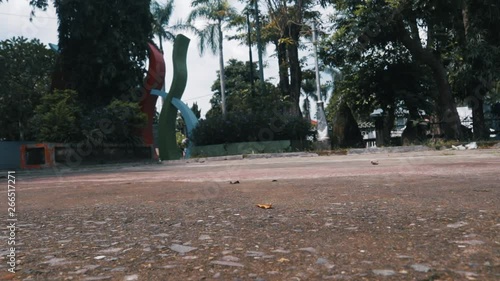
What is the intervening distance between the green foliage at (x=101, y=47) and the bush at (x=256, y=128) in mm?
5990

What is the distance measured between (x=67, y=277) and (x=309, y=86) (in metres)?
55.0

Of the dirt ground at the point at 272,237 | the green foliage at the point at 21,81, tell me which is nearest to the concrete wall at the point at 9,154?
the green foliage at the point at 21,81

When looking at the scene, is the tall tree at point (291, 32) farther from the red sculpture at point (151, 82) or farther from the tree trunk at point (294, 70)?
the red sculpture at point (151, 82)

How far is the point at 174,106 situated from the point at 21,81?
740cm

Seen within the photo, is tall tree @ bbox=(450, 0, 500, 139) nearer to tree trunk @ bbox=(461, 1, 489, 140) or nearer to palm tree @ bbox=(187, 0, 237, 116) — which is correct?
tree trunk @ bbox=(461, 1, 489, 140)

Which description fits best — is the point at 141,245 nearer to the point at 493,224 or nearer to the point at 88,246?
the point at 88,246

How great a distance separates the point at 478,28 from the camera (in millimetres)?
15219

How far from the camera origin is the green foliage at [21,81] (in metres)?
20.6

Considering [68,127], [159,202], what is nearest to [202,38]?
[68,127]

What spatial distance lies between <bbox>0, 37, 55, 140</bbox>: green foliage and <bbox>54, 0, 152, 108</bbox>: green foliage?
1.41 m

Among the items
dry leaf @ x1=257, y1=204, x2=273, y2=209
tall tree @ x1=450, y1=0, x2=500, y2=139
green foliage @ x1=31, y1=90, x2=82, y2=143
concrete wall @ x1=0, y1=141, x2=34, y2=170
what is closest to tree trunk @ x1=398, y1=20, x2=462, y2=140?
tall tree @ x1=450, y1=0, x2=500, y2=139

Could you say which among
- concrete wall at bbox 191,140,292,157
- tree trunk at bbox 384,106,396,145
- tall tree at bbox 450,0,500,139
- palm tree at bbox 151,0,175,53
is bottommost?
concrete wall at bbox 191,140,292,157

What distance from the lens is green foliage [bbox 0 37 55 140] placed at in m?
20.6

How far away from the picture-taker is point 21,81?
70.5 feet
